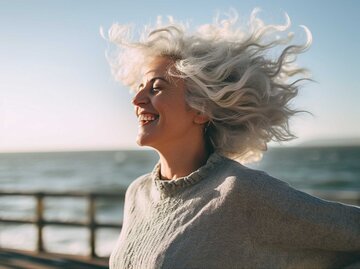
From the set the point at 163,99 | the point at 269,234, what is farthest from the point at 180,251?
the point at 163,99

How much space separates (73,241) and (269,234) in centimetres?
1044

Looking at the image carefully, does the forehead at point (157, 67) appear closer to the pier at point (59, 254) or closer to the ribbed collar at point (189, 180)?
the ribbed collar at point (189, 180)

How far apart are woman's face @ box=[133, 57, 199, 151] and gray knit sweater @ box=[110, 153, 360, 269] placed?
297mm

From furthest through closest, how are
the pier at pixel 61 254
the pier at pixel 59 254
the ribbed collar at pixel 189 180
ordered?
the pier at pixel 59 254 < the pier at pixel 61 254 < the ribbed collar at pixel 189 180

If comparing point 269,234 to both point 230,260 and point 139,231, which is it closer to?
point 230,260

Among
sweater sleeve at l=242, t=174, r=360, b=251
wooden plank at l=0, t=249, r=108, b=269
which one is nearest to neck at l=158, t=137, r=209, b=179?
sweater sleeve at l=242, t=174, r=360, b=251

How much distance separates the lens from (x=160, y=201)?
2062mm

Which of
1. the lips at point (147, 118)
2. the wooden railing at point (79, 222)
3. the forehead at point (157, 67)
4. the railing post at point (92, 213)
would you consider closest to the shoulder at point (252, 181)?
the lips at point (147, 118)

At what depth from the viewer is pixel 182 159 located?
2121 mm

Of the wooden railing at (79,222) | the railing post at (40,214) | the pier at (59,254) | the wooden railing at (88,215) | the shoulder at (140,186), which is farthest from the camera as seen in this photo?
the railing post at (40,214)

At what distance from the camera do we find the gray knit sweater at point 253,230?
165cm

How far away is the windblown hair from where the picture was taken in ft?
6.79

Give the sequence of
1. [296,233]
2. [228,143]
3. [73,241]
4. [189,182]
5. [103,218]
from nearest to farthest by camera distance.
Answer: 1. [296,233]
2. [189,182]
3. [228,143]
4. [73,241]
5. [103,218]

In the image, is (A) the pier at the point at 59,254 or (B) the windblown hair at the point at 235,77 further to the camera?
(A) the pier at the point at 59,254
